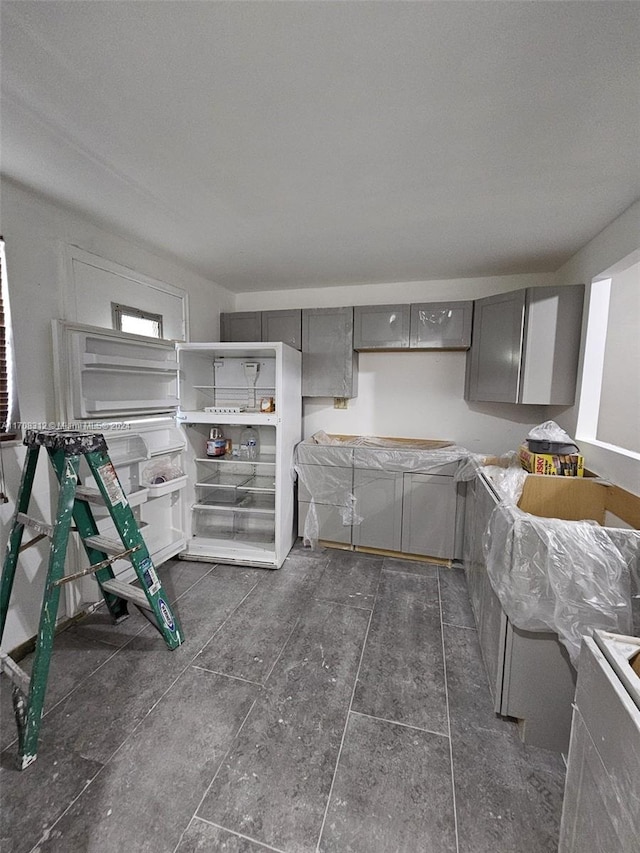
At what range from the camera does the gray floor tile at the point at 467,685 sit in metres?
1.32

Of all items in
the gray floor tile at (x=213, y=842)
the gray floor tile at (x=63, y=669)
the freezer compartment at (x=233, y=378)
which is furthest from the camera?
the freezer compartment at (x=233, y=378)

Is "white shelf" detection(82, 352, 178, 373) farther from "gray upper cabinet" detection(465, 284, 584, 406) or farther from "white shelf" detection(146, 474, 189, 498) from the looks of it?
"gray upper cabinet" detection(465, 284, 584, 406)

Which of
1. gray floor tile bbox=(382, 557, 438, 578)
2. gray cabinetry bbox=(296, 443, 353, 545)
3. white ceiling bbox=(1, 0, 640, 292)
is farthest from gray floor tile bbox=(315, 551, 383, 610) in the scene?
white ceiling bbox=(1, 0, 640, 292)

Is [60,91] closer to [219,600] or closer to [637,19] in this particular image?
[637,19]

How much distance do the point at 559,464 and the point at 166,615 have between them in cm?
217

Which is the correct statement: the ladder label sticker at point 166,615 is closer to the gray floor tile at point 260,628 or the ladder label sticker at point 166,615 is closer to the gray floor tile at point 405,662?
the gray floor tile at point 260,628

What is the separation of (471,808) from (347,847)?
0.41 metres

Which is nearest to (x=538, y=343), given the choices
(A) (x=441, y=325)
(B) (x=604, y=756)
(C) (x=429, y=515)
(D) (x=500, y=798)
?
(A) (x=441, y=325)

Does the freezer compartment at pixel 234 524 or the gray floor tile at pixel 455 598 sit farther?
the freezer compartment at pixel 234 524

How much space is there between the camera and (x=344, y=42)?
83 centimetres

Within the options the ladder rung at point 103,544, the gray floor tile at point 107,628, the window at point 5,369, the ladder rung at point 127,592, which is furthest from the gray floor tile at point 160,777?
the window at point 5,369

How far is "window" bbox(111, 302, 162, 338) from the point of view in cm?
203

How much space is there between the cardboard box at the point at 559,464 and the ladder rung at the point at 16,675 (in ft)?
7.91

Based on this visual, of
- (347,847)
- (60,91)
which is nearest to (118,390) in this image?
(60,91)
